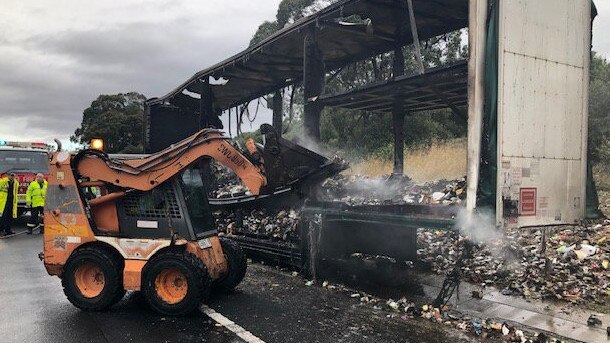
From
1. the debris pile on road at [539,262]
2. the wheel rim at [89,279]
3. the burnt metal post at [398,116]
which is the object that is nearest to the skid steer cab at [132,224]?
the wheel rim at [89,279]

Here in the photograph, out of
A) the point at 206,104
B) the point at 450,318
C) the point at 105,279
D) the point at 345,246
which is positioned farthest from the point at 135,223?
the point at 206,104

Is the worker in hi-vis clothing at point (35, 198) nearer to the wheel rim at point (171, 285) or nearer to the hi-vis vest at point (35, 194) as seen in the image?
the hi-vis vest at point (35, 194)

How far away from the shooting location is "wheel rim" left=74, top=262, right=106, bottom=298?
520 centimetres

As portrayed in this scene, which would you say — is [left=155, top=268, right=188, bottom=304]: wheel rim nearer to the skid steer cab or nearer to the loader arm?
the skid steer cab

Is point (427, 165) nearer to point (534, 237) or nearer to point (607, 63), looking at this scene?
point (534, 237)

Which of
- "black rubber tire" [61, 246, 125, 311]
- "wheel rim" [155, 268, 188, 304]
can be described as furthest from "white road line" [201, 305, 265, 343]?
"black rubber tire" [61, 246, 125, 311]

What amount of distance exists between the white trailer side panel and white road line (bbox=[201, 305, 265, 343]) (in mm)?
2628

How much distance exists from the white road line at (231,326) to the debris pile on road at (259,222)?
287 centimetres

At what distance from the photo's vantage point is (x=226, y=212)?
407 inches

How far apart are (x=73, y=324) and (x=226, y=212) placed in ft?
18.9

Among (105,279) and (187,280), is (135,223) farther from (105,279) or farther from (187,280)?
(187,280)

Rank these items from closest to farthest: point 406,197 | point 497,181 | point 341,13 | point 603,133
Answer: point 497,181
point 341,13
point 406,197
point 603,133

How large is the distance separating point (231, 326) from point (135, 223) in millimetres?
1753

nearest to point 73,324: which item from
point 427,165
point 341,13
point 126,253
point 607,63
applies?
point 126,253
